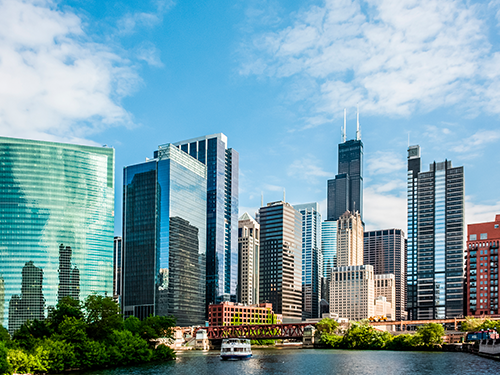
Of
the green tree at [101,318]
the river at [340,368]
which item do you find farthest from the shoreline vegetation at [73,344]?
the river at [340,368]

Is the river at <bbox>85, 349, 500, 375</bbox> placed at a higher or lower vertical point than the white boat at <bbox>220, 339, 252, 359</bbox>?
higher

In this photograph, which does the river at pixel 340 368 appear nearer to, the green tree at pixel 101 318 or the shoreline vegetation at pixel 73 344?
the shoreline vegetation at pixel 73 344

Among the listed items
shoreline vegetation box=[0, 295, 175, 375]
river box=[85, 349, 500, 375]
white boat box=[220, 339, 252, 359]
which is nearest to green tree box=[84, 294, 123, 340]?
shoreline vegetation box=[0, 295, 175, 375]

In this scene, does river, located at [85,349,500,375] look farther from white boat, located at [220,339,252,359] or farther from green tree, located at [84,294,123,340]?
white boat, located at [220,339,252,359]

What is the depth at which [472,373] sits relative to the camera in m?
130

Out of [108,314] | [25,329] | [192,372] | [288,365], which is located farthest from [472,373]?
[25,329]

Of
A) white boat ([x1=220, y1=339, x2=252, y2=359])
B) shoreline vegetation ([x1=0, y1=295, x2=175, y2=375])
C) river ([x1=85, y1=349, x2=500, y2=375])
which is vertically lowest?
white boat ([x1=220, y1=339, x2=252, y2=359])

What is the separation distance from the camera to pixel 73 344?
12938cm

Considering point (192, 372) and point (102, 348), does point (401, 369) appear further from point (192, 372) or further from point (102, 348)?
point (102, 348)

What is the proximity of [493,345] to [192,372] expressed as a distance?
9615 centimetres

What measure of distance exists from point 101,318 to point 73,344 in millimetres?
21901

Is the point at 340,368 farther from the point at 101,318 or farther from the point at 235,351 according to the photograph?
the point at 101,318

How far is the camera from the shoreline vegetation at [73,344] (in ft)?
385

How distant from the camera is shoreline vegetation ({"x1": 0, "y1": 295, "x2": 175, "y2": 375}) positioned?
117 meters
